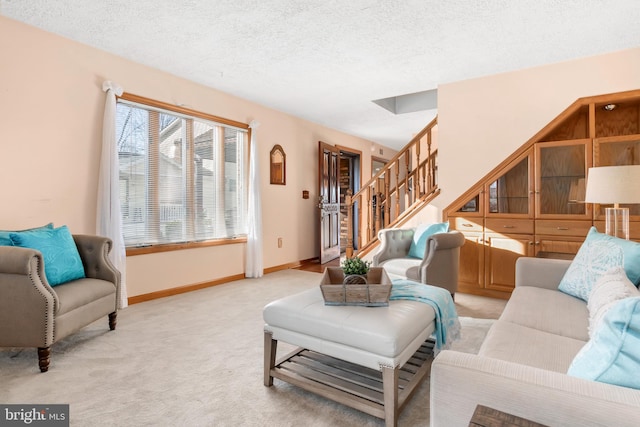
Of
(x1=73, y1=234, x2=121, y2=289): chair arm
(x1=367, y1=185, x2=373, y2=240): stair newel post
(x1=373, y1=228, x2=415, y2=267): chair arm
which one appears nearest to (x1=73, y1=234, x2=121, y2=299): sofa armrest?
(x1=73, y1=234, x2=121, y2=289): chair arm

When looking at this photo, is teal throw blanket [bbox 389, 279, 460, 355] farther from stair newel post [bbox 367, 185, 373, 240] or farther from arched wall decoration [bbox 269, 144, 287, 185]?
arched wall decoration [bbox 269, 144, 287, 185]

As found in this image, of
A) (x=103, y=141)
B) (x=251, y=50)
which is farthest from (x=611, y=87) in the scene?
(x=103, y=141)

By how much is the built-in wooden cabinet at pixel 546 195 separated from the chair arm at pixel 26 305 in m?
3.73

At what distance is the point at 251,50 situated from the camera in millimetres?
3176

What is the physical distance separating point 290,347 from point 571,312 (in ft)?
5.62

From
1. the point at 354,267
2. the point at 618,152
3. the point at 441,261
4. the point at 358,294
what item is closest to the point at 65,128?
the point at 354,267

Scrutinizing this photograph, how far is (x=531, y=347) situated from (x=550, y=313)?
1.68 feet

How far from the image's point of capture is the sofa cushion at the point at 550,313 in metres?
1.60

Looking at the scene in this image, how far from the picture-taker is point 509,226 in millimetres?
3605

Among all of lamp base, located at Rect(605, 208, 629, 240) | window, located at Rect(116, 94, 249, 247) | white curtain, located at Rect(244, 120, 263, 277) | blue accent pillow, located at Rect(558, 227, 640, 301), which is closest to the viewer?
blue accent pillow, located at Rect(558, 227, 640, 301)

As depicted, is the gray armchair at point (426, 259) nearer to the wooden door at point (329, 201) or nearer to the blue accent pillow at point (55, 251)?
the wooden door at point (329, 201)

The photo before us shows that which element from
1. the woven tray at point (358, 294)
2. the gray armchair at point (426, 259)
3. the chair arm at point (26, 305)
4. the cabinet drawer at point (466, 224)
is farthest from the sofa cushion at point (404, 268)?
the chair arm at point (26, 305)

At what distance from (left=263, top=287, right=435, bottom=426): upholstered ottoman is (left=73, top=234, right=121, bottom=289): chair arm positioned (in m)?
1.60

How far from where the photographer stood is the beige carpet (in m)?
1.62
